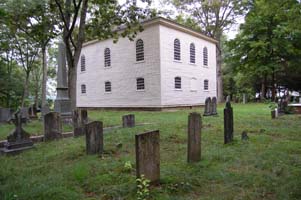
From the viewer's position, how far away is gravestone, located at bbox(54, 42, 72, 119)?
13.0m

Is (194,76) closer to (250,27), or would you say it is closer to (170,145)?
(250,27)

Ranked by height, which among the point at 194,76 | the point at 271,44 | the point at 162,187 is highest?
the point at 271,44

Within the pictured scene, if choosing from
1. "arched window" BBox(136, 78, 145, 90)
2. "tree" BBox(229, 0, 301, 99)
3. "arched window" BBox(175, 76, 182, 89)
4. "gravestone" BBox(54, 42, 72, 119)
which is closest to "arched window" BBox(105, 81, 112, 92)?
"arched window" BBox(136, 78, 145, 90)

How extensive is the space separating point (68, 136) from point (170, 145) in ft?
12.8

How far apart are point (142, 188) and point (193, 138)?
6.22 feet

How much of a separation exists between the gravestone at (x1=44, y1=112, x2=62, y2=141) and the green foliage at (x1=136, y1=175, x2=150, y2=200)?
206 inches

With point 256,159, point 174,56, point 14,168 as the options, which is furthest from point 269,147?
point 174,56

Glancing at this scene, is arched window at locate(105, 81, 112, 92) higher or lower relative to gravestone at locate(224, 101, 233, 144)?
higher

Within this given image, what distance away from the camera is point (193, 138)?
17.5ft

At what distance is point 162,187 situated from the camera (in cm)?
401

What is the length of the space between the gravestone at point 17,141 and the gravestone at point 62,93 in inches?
225

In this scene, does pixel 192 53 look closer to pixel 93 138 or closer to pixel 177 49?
pixel 177 49

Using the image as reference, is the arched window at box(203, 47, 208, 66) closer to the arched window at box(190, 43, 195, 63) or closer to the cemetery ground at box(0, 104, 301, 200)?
the arched window at box(190, 43, 195, 63)

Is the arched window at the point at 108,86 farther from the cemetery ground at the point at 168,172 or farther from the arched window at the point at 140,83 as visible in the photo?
the cemetery ground at the point at 168,172
